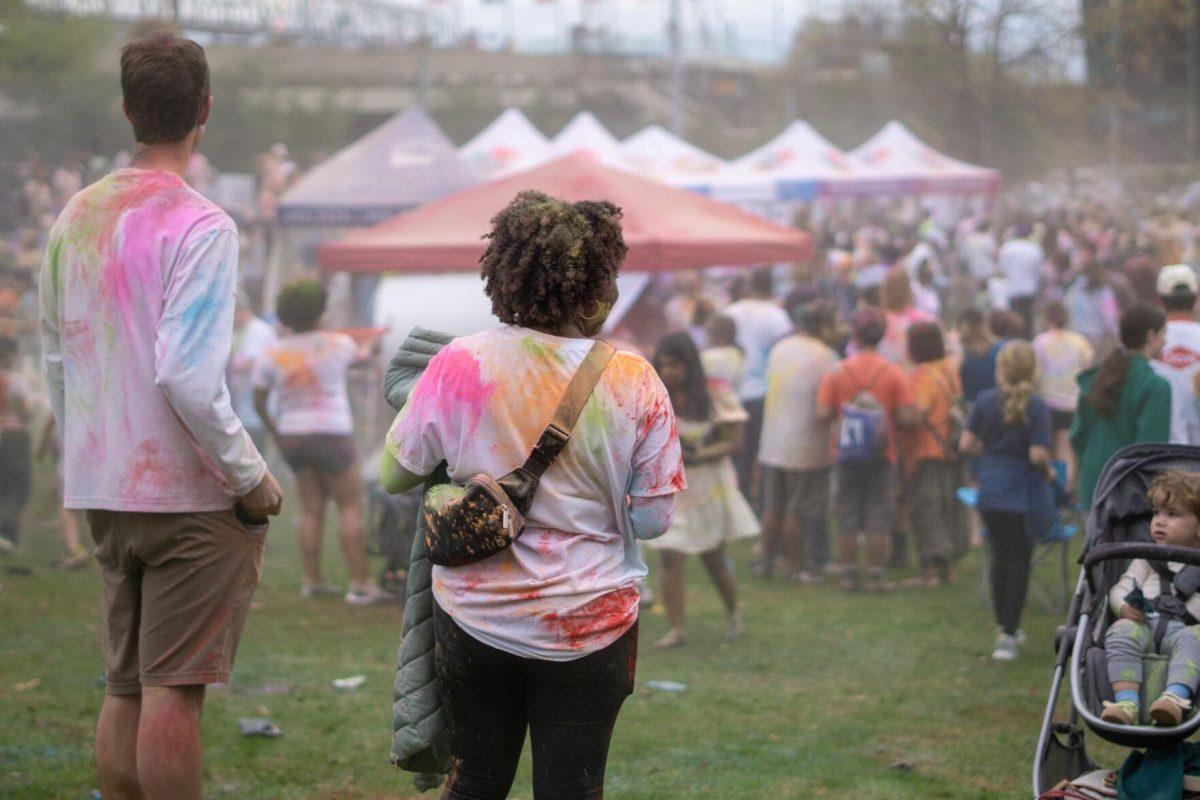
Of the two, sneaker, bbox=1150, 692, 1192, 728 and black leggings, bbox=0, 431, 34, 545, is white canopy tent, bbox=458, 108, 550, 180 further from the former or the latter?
sneaker, bbox=1150, 692, 1192, 728

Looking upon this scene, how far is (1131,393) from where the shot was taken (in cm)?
652

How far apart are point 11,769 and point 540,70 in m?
56.5

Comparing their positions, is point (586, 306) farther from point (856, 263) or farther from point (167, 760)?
point (856, 263)

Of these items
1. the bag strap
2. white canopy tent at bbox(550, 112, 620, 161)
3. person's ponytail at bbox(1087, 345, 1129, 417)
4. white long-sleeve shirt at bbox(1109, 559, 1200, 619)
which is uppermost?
white canopy tent at bbox(550, 112, 620, 161)

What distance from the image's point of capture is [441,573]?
3199 mm

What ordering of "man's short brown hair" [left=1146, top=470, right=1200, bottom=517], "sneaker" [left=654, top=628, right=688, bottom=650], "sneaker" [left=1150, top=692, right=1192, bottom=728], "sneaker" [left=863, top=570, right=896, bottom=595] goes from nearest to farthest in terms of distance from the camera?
→ "sneaker" [left=1150, top=692, right=1192, bottom=728] → "man's short brown hair" [left=1146, top=470, right=1200, bottom=517] → "sneaker" [left=654, top=628, right=688, bottom=650] → "sneaker" [left=863, top=570, right=896, bottom=595]

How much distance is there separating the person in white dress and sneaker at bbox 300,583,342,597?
254cm

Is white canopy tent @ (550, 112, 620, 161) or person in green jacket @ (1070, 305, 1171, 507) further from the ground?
white canopy tent @ (550, 112, 620, 161)

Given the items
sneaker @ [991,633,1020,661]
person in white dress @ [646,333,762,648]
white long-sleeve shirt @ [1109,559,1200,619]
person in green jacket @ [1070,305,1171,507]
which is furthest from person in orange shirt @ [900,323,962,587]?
white long-sleeve shirt @ [1109,559,1200,619]

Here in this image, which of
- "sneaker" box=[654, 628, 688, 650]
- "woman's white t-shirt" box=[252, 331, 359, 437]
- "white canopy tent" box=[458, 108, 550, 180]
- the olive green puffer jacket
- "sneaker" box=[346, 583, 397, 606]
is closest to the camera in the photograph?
the olive green puffer jacket

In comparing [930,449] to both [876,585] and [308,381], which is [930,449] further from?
[308,381]

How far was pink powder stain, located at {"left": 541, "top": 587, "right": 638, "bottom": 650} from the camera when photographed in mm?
3043

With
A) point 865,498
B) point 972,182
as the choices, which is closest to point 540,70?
point 972,182

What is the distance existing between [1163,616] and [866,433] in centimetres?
499
